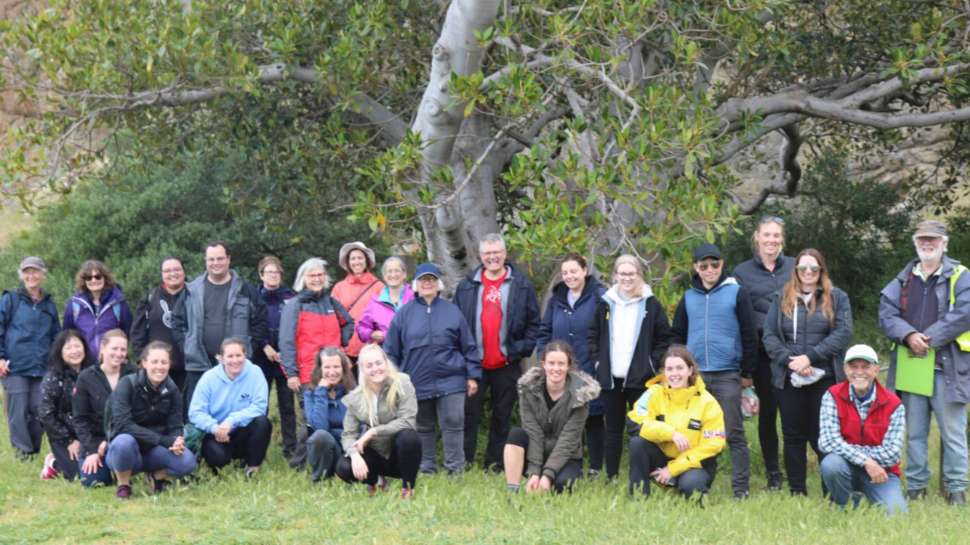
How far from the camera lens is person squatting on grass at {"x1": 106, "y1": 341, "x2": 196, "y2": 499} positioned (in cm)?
852

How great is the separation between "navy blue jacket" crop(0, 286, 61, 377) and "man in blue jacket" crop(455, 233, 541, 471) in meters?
3.50

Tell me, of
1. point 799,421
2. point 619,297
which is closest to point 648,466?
point 799,421

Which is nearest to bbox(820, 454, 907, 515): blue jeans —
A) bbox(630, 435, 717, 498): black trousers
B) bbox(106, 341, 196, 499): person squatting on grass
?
bbox(630, 435, 717, 498): black trousers

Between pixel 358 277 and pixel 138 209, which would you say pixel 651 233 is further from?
pixel 138 209

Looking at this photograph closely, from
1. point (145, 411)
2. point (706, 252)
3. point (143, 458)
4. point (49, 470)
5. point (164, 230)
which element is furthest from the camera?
point (164, 230)

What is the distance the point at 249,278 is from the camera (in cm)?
1681

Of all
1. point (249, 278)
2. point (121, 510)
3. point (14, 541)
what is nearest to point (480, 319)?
point (121, 510)

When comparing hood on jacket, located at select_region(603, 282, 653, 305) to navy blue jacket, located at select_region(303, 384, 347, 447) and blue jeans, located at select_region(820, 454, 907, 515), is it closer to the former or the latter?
blue jeans, located at select_region(820, 454, 907, 515)

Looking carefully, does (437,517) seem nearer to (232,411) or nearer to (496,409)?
(496,409)

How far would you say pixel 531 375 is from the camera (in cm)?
845

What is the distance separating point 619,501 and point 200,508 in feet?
8.88

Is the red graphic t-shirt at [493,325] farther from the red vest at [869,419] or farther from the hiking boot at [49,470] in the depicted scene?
the hiking boot at [49,470]

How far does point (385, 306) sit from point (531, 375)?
1.67m

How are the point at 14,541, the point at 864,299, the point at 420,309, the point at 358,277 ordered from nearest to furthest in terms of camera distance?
the point at 14,541
the point at 420,309
the point at 358,277
the point at 864,299
